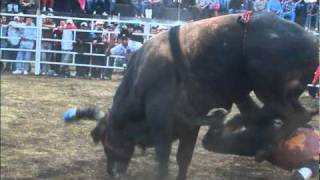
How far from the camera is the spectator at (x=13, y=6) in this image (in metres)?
7.93

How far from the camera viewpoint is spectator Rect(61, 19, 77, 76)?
433 inches

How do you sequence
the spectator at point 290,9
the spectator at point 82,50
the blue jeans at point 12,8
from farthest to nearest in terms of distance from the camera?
the spectator at point 82,50 → the blue jeans at point 12,8 → the spectator at point 290,9

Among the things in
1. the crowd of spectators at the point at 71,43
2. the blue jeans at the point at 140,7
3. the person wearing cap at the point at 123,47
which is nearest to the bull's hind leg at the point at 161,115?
the blue jeans at the point at 140,7

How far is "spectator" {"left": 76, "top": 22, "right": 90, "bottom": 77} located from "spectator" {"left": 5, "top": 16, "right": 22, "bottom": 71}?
1063 millimetres

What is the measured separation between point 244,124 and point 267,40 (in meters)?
0.68

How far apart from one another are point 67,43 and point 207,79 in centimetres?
781

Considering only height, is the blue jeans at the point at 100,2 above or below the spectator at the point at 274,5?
below

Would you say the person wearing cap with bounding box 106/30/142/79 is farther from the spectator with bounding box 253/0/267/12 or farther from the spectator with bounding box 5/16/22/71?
the spectator with bounding box 253/0/267/12

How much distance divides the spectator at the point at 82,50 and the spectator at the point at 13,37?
1063 mm

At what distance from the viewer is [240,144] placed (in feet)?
14.9

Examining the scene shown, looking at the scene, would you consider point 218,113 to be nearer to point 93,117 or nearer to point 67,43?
point 93,117

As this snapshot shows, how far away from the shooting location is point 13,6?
8281 mm

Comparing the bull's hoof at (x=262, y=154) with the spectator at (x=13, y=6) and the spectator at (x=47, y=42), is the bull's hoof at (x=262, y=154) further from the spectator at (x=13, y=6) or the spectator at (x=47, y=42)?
the spectator at (x=47, y=42)

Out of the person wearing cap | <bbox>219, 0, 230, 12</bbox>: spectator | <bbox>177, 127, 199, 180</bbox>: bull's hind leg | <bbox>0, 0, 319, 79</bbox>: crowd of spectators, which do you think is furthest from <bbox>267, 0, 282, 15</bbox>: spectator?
the person wearing cap
